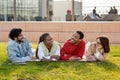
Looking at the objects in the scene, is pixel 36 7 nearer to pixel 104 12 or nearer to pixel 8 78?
pixel 104 12

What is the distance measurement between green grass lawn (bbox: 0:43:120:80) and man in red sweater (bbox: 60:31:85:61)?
40 cm

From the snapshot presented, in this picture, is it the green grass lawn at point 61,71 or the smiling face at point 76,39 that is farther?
the smiling face at point 76,39

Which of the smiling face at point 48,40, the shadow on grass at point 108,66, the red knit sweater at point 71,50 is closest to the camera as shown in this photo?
the shadow on grass at point 108,66

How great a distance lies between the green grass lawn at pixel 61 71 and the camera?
735cm

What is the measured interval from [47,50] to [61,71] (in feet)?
3.84

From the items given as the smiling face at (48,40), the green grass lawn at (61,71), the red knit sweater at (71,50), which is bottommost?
the green grass lawn at (61,71)

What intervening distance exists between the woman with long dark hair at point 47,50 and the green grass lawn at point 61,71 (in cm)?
24

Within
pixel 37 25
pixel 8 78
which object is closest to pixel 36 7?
pixel 37 25

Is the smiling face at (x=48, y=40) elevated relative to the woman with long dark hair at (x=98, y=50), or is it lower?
elevated

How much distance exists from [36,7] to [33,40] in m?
10.8

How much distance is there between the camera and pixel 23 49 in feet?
29.4

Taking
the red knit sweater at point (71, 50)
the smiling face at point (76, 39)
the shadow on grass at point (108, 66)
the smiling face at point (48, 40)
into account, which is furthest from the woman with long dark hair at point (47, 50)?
the shadow on grass at point (108, 66)

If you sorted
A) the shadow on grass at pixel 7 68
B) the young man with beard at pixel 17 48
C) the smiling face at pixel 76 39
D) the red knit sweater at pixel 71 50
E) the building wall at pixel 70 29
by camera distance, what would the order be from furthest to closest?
the building wall at pixel 70 29, the red knit sweater at pixel 71 50, the smiling face at pixel 76 39, the young man with beard at pixel 17 48, the shadow on grass at pixel 7 68

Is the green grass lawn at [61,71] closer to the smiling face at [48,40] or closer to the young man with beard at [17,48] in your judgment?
the young man with beard at [17,48]
